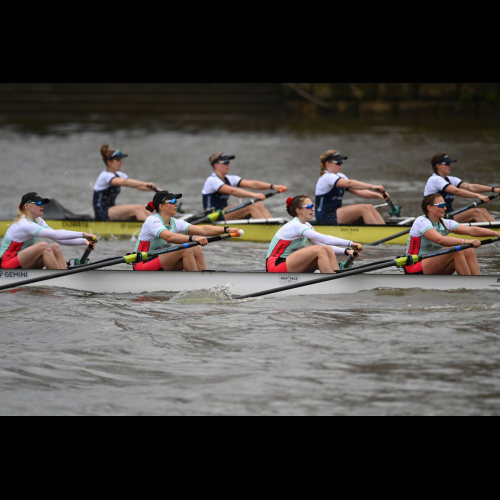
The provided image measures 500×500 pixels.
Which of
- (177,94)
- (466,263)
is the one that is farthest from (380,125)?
(466,263)

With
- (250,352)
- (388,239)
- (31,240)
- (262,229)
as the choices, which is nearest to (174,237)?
(31,240)

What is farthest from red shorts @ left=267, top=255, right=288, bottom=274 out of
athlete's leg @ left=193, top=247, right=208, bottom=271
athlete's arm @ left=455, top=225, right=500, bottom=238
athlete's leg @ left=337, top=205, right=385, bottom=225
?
athlete's leg @ left=337, top=205, right=385, bottom=225

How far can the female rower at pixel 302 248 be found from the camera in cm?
1009

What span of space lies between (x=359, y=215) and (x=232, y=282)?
4371 millimetres

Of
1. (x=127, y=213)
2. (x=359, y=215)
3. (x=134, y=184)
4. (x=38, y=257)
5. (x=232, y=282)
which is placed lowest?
(x=232, y=282)

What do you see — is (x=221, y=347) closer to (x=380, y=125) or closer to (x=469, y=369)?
(x=469, y=369)

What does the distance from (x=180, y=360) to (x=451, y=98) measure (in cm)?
2458

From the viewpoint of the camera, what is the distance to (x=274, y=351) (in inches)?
348

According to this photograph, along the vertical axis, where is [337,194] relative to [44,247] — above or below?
above

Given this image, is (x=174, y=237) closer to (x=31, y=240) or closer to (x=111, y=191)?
(x=31, y=240)

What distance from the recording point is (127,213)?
50.1 ft

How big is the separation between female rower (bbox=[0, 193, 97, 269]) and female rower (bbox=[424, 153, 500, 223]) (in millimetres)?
5661

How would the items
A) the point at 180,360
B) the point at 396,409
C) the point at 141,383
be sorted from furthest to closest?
1. the point at 180,360
2. the point at 141,383
3. the point at 396,409

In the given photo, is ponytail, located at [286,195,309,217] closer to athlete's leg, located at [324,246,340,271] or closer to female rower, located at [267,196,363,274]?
female rower, located at [267,196,363,274]
